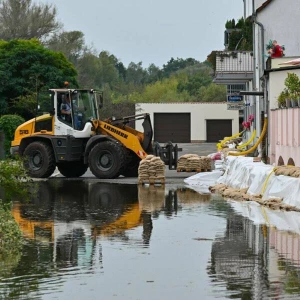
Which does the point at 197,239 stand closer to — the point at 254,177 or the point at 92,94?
the point at 254,177

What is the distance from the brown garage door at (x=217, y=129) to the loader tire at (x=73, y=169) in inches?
1900

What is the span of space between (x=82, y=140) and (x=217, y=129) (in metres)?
50.4

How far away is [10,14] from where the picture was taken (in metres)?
89.8

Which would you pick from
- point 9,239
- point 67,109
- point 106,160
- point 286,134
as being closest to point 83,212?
point 9,239

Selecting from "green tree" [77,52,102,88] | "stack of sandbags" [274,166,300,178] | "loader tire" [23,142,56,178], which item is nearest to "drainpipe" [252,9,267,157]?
"loader tire" [23,142,56,178]

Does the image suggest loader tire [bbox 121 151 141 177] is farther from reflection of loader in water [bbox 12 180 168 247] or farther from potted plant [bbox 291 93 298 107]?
potted plant [bbox 291 93 298 107]

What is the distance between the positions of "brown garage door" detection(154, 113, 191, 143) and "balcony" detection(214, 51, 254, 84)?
31.5 metres

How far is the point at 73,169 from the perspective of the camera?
115 ft

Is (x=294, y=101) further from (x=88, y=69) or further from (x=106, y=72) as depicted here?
(x=106, y=72)

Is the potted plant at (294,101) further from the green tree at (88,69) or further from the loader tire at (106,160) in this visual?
the green tree at (88,69)

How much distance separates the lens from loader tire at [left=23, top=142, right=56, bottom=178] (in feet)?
110

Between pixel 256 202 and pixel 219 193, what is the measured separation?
11.5 feet

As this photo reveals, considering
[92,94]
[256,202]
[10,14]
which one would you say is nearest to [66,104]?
[92,94]

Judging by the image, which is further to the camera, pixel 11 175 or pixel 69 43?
pixel 69 43
